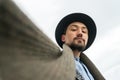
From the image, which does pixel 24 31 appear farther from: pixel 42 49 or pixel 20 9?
pixel 42 49

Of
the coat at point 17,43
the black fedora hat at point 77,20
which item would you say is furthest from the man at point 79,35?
the coat at point 17,43

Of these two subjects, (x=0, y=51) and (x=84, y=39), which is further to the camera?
(x=84, y=39)

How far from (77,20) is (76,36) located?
0.88 feet

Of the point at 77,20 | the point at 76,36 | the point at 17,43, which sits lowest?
the point at 17,43

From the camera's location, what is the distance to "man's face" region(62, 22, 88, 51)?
2883 mm

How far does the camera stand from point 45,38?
0.78 metres

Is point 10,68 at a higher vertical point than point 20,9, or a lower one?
lower

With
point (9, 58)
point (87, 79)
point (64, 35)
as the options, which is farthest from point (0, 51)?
point (64, 35)

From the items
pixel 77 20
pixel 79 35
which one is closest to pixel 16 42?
pixel 79 35

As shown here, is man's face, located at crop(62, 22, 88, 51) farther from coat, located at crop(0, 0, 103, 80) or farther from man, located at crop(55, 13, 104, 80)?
coat, located at crop(0, 0, 103, 80)

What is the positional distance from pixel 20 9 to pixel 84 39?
2404 mm

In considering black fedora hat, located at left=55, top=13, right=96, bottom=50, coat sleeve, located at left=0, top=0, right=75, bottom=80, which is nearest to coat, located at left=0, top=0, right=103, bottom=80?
coat sleeve, located at left=0, top=0, right=75, bottom=80

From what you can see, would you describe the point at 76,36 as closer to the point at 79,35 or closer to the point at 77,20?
the point at 79,35

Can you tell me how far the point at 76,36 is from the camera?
2951 millimetres
